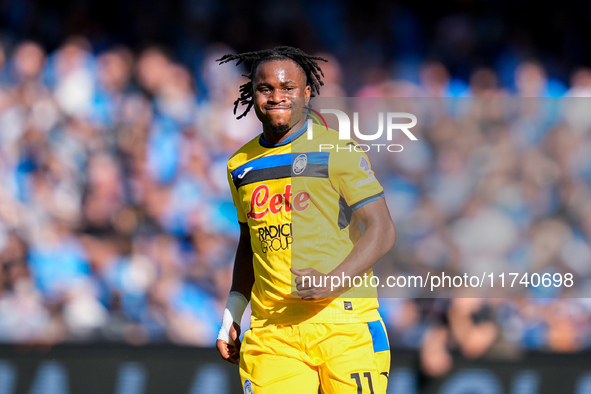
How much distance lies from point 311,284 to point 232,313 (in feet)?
2.36

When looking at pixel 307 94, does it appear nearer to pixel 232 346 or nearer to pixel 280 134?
pixel 280 134

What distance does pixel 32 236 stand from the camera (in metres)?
6.09

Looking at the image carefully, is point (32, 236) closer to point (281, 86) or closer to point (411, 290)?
point (411, 290)

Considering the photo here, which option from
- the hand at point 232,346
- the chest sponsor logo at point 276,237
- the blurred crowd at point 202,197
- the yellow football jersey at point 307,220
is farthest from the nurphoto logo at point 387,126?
the hand at point 232,346

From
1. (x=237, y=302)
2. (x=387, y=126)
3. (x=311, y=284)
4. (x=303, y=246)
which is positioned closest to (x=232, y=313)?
(x=237, y=302)

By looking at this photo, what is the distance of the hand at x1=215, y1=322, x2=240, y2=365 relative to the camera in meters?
3.40

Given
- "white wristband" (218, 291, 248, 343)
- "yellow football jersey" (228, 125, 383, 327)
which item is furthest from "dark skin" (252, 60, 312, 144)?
"white wristband" (218, 291, 248, 343)

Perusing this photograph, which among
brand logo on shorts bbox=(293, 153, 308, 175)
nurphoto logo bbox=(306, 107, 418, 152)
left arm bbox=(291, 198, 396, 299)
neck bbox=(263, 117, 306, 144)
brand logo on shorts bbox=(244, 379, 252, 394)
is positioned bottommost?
brand logo on shorts bbox=(244, 379, 252, 394)

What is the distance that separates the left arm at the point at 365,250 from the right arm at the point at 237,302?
2.04 ft

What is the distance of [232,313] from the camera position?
3.45 meters

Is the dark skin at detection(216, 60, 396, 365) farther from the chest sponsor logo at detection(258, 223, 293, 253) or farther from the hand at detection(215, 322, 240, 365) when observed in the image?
the chest sponsor logo at detection(258, 223, 293, 253)

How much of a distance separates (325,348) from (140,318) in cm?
297

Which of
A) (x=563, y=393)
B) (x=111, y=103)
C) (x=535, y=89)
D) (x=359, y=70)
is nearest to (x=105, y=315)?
(x=111, y=103)

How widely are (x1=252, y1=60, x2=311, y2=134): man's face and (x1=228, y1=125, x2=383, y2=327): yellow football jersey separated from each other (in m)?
0.12
